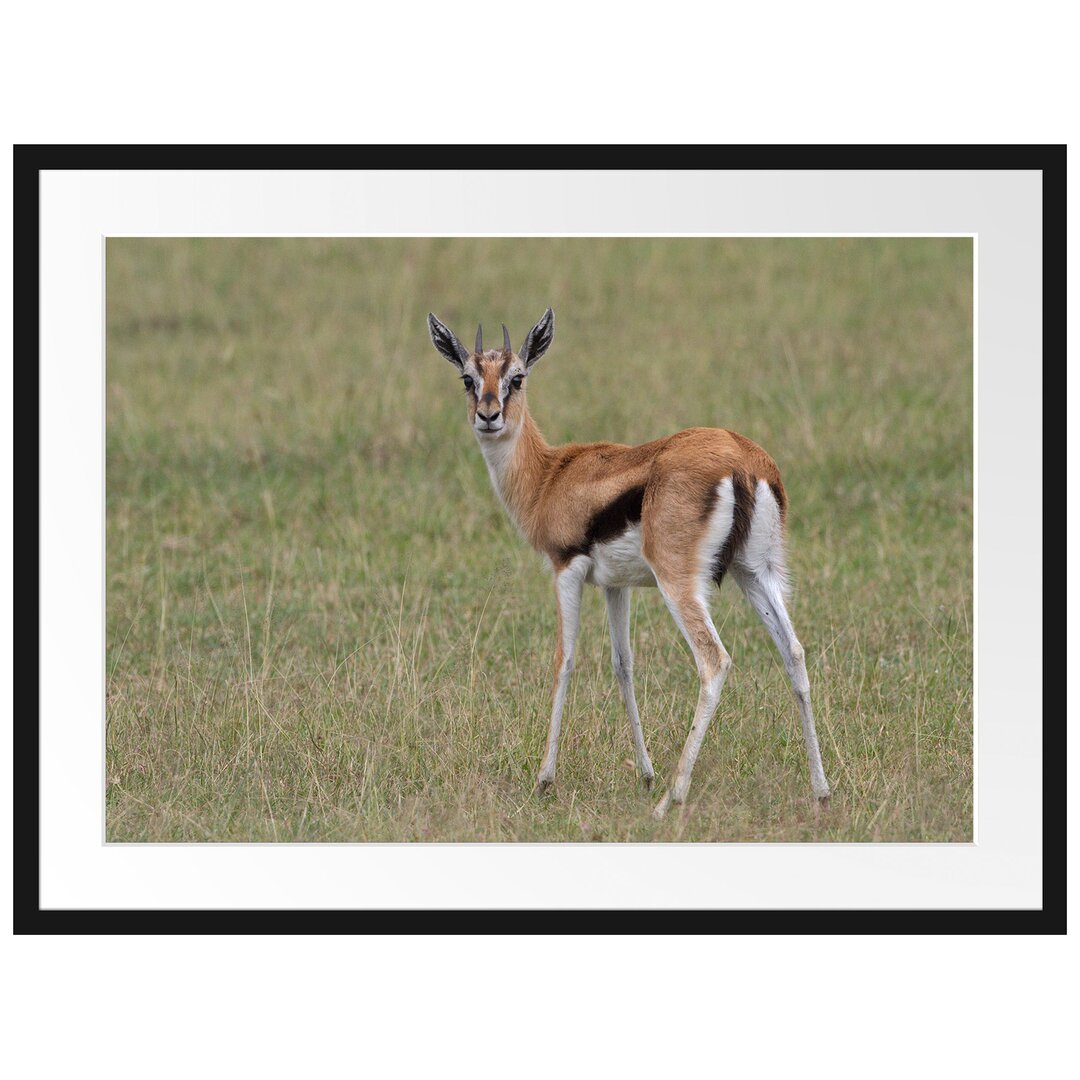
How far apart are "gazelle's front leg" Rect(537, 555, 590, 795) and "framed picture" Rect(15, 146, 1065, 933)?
0.02 meters

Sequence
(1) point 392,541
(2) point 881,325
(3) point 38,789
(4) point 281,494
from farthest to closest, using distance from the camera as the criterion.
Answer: (2) point 881,325 → (4) point 281,494 → (1) point 392,541 → (3) point 38,789

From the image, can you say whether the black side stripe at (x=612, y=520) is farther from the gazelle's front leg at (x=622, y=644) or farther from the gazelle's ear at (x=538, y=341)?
the gazelle's ear at (x=538, y=341)

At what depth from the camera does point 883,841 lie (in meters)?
6.19

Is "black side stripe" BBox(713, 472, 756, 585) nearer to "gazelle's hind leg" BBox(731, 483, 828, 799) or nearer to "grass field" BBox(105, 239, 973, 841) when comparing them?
"gazelle's hind leg" BBox(731, 483, 828, 799)

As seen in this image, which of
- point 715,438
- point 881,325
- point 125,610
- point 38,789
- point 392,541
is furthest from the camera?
point 881,325

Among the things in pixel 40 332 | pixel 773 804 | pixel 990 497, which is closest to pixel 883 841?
pixel 773 804

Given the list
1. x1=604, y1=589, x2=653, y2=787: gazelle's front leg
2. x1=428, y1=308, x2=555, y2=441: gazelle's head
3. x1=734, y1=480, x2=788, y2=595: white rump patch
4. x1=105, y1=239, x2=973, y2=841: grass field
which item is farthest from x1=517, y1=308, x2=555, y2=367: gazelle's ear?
x1=105, y1=239, x2=973, y2=841: grass field

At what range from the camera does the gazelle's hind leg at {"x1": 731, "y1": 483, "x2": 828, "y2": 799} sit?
6.64 metres

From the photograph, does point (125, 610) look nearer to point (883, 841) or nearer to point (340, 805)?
point (340, 805)

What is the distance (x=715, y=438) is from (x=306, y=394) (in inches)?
286

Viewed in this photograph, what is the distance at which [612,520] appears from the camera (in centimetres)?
686

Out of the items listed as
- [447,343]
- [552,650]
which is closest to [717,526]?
[447,343]

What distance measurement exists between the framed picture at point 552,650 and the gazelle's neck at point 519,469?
0.02m

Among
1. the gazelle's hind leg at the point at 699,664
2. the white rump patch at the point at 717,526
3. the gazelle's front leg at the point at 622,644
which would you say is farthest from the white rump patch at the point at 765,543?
the gazelle's front leg at the point at 622,644
